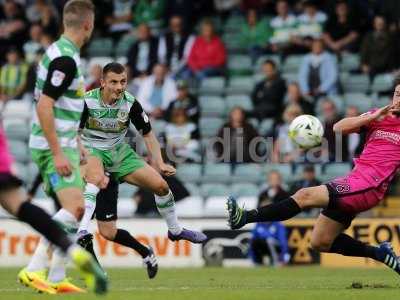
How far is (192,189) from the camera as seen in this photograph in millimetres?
18453

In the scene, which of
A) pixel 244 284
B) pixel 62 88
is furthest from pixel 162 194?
pixel 62 88

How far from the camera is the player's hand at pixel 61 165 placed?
8742 mm

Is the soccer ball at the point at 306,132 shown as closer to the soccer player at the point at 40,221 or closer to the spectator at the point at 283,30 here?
the soccer player at the point at 40,221

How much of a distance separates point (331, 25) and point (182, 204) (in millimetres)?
4698

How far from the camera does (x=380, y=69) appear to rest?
19.4m

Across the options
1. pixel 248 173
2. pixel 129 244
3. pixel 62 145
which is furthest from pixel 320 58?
pixel 62 145

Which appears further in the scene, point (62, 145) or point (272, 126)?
point (272, 126)

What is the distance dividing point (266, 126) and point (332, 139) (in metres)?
1.42

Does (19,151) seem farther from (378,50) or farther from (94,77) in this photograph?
(378,50)

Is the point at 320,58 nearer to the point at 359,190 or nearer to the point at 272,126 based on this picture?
the point at 272,126

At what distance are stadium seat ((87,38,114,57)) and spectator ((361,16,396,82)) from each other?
5.22 m

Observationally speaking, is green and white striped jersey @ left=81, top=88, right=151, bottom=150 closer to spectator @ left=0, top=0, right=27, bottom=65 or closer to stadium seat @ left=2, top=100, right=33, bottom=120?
stadium seat @ left=2, top=100, right=33, bottom=120

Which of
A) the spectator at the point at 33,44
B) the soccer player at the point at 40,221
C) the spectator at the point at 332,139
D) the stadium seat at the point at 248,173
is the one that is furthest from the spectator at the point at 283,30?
the soccer player at the point at 40,221

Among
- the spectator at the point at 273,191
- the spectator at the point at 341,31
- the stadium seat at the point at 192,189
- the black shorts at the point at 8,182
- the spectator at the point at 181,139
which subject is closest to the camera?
the black shorts at the point at 8,182
